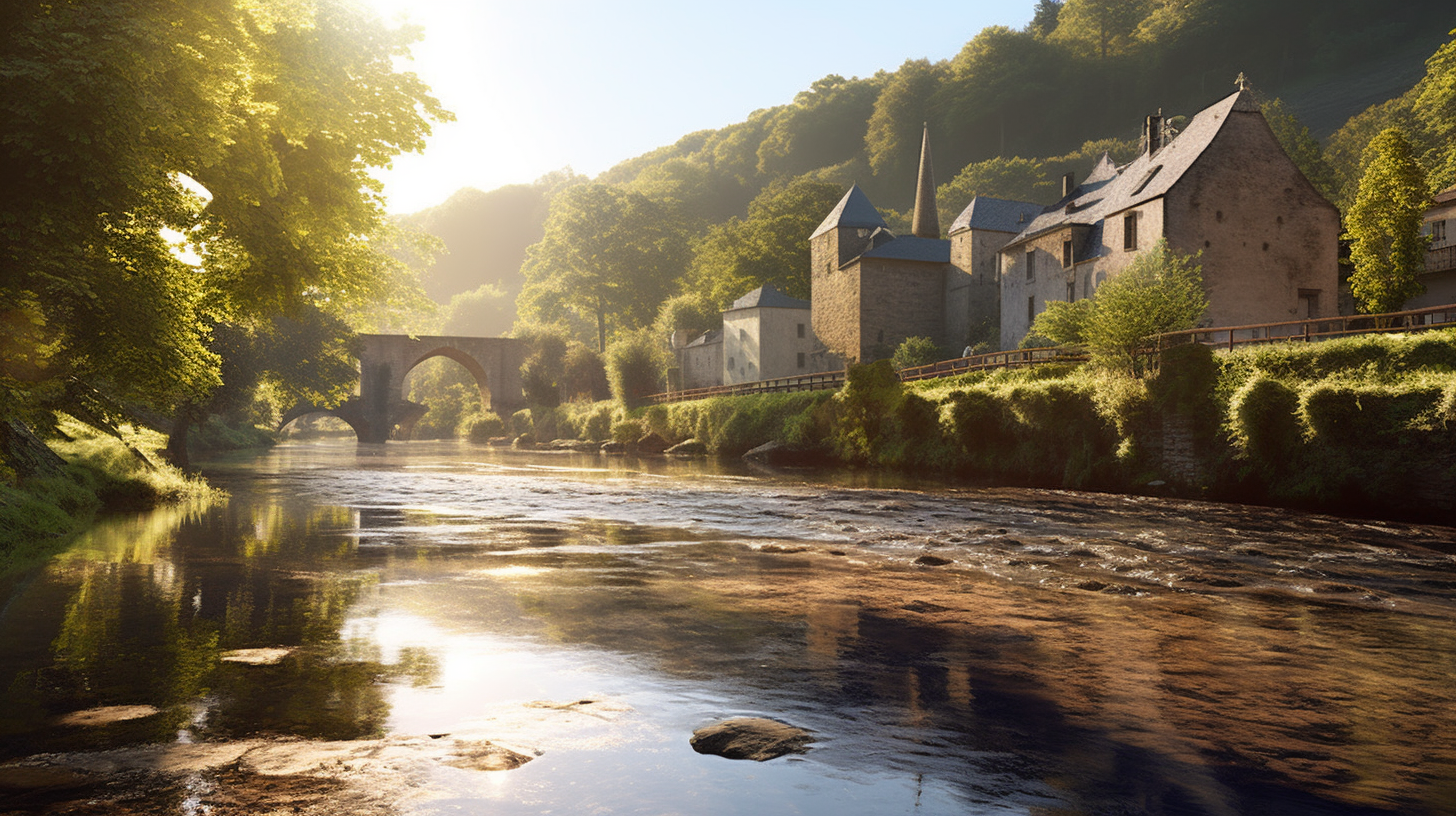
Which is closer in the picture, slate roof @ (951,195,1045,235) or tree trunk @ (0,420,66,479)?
tree trunk @ (0,420,66,479)

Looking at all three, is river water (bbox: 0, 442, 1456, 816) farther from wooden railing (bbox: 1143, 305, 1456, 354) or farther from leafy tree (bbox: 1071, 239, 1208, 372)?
leafy tree (bbox: 1071, 239, 1208, 372)

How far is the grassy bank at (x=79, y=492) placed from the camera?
1262 centimetres

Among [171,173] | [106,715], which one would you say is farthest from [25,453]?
[106,715]

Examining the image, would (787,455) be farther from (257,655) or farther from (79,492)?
(257,655)

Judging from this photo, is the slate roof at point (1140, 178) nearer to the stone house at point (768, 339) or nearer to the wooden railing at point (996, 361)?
the wooden railing at point (996, 361)

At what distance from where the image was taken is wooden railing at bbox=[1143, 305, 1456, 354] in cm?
2109

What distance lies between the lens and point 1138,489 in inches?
926

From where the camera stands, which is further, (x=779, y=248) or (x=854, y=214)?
(x=779, y=248)

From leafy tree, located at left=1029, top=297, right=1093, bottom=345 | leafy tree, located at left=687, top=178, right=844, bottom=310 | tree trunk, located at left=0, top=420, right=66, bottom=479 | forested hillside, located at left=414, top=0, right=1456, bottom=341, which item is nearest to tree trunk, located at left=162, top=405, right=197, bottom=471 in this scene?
tree trunk, located at left=0, top=420, right=66, bottom=479

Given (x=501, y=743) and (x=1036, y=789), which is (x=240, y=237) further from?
(x=1036, y=789)

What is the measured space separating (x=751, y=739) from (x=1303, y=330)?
36.7m

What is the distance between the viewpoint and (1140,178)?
39875 millimetres

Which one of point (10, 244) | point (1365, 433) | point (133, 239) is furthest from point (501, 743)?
point (1365, 433)

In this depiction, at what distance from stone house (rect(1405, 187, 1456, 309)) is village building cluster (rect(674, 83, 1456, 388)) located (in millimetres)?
72
